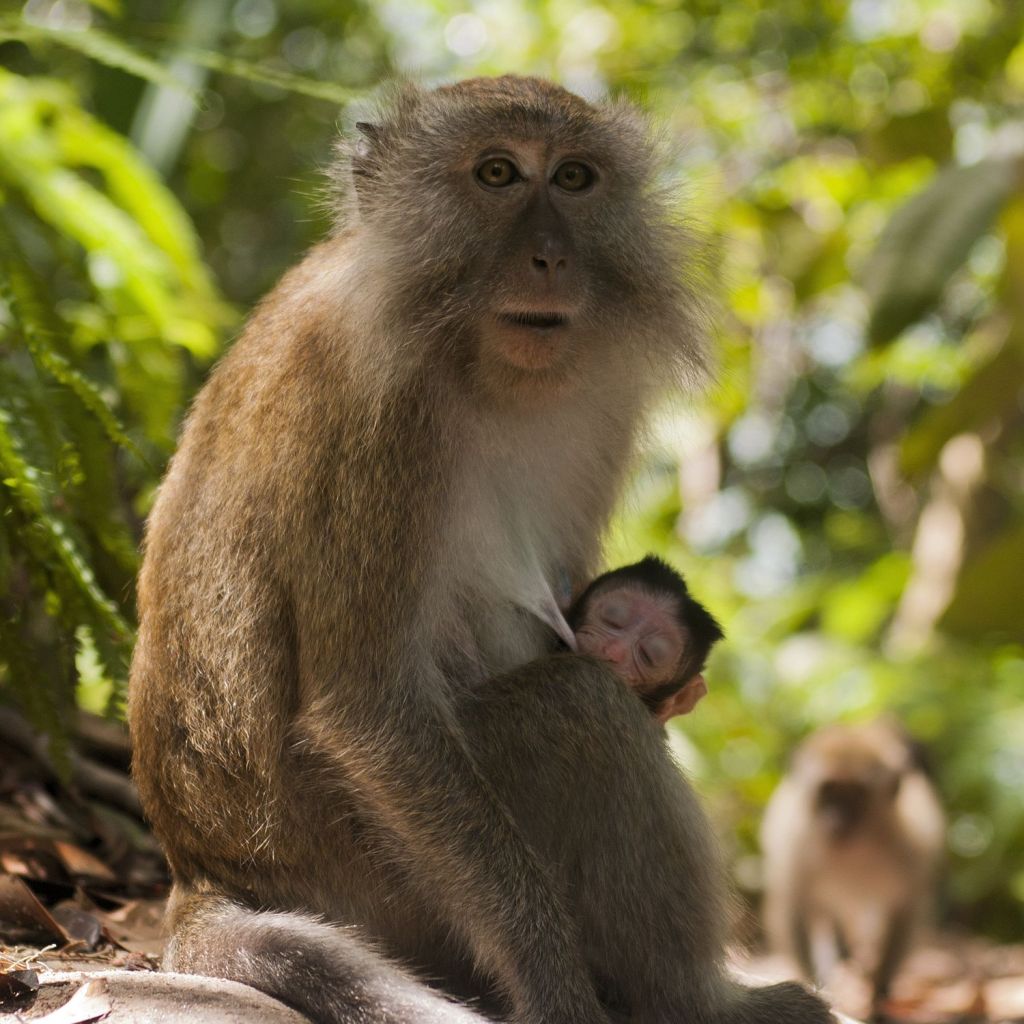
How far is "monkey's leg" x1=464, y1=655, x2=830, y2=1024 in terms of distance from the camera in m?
3.22

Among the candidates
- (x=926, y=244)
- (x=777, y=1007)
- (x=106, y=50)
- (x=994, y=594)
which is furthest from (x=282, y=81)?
(x=994, y=594)

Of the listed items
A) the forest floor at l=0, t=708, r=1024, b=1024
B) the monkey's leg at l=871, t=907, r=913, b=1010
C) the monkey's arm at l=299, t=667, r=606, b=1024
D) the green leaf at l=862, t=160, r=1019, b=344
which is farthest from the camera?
the monkey's leg at l=871, t=907, r=913, b=1010

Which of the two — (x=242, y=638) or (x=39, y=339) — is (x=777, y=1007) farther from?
(x=39, y=339)

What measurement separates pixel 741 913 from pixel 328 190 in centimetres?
228

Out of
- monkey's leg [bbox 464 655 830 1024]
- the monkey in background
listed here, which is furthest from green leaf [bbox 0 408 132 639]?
the monkey in background

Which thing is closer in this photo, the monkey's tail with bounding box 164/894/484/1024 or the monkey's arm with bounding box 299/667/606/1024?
the monkey's tail with bounding box 164/894/484/1024

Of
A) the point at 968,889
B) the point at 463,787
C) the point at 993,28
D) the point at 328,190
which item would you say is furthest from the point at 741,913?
the point at 993,28

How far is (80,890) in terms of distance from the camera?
4129 mm

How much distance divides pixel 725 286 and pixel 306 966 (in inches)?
85.3

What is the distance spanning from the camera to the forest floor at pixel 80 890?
2891 millimetres

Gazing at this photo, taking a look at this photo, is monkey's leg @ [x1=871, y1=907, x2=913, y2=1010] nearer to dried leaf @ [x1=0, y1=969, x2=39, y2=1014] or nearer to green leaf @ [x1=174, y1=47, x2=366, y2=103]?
green leaf @ [x1=174, y1=47, x2=366, y2=103]

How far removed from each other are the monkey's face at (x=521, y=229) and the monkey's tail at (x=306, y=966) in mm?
1353

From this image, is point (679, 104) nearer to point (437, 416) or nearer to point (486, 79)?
point (486, 79)

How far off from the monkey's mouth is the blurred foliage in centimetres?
74
